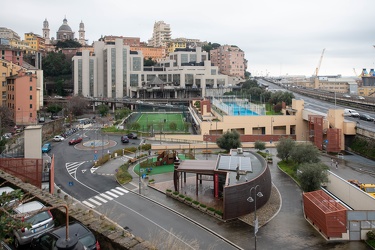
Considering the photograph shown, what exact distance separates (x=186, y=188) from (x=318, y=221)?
27.0 feet

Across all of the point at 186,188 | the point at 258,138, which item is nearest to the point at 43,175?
the point at 186,188

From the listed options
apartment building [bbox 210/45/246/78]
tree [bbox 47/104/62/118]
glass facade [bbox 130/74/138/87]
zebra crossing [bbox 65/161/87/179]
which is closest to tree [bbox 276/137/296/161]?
zebra crossing [bbox 65/161/87/179]

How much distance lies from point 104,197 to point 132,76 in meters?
66.5

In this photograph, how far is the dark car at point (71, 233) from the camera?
7.32 m

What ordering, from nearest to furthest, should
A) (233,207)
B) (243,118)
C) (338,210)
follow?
(338,210)
(233,207)
(243,118)

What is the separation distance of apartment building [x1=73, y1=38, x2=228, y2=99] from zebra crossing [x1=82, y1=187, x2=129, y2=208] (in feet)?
202

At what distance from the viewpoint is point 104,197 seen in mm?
18703

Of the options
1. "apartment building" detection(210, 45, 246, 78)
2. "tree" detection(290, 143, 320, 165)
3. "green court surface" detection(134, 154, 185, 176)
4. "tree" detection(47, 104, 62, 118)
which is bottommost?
"green court surface" detection(134, 154, 185, 176)

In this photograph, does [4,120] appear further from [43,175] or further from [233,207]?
[233,207]

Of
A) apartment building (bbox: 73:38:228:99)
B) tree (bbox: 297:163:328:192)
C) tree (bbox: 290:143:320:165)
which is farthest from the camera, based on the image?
apartment building (bbox: 73:38:228:99)

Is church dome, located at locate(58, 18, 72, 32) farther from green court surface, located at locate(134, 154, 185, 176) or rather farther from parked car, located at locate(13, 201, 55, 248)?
parked car, located at locate(13, 201, 55, 248)

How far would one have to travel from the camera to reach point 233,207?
1557cm

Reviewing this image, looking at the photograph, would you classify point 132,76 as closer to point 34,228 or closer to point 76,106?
point 76,106

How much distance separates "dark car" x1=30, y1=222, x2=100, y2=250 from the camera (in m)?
7.32
